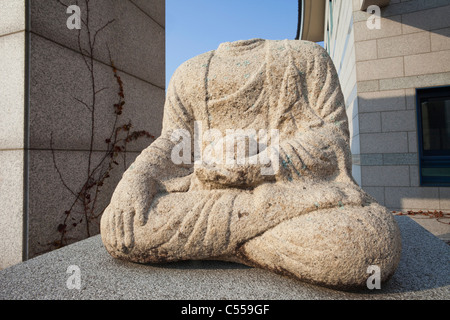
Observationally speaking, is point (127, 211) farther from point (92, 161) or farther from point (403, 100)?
point (403, 100)

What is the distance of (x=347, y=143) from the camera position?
6.47ft

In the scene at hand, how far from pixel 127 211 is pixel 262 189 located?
0.88 metres

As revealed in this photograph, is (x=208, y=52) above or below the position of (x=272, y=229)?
above

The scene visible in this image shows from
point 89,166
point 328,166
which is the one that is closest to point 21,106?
point 89,166

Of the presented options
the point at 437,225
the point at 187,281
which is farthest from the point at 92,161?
the point at 437,225

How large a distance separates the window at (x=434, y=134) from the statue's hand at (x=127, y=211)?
4.34 meters

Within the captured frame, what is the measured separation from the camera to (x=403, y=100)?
433 centimetres

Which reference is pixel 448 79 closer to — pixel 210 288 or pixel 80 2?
pixel 210 288

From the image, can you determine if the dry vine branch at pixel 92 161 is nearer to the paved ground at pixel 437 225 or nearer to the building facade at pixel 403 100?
the building facade at pixel 403 100

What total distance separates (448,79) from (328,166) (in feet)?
12.0

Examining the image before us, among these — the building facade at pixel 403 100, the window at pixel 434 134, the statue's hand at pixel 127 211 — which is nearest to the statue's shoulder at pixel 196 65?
the statue's hand at pixel 127 211

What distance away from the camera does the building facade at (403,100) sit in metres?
4.21

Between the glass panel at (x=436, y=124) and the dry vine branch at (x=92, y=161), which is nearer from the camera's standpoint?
the dry vine branch at (x=92, y=161)

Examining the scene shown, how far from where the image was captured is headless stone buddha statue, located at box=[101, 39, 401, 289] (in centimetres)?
152
